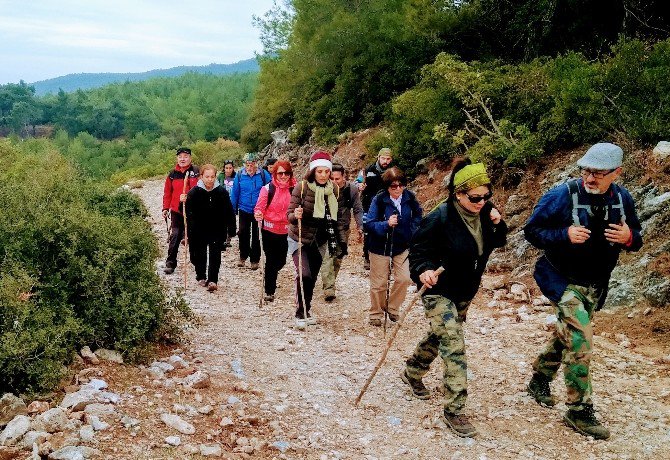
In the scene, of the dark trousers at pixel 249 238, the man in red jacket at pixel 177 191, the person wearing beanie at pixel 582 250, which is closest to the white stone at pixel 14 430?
the person wearing beanie at pixel 582 250

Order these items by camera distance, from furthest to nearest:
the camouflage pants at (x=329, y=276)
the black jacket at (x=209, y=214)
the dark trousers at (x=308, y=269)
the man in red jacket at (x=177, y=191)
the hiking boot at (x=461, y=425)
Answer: the man in red jacket at (x=177, y=191), the black jacket at (x=209, y=214), the camouflage pants at (x=329, y=276), the dark trousers at (x=308, y=269), the hiking boot at (x=461, y=425)

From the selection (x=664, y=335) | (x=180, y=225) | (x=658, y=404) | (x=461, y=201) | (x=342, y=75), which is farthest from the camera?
(x=342, y=75)

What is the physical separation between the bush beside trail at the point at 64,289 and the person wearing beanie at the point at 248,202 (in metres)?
4.78

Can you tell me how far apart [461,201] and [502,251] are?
6.35 m

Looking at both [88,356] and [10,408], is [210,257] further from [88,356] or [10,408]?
[10,408]

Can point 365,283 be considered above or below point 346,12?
below

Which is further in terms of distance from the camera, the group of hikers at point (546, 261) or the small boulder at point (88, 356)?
the small boulder at point (88, 356)

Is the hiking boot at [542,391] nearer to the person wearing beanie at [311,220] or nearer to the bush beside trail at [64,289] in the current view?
the person wearing beanie at [311,220]

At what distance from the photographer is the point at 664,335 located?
270 inches

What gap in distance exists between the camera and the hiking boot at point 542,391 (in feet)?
17.5

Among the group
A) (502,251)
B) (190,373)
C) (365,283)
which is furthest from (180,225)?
(502,251)

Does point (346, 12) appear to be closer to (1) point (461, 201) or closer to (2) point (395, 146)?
(2) point (395, 146)

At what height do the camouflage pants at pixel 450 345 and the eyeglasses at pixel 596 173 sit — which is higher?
the eyeglasses at pixel 596 173

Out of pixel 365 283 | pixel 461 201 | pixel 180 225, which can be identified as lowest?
pixel 365 283
